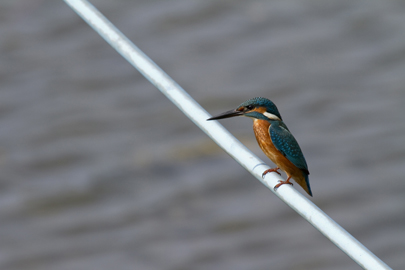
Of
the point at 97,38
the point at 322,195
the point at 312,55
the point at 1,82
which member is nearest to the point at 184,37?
the point at 97,38

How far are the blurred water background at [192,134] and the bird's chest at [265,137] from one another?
238cm

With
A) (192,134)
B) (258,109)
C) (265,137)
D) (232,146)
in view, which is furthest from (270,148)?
(192,134)

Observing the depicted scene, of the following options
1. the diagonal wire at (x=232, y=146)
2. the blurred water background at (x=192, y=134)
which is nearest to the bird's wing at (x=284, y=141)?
the diagonal wire at (x=232, y=146)

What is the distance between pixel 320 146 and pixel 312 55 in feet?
3.40

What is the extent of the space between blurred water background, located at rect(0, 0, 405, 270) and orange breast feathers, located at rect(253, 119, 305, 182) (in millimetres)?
2342

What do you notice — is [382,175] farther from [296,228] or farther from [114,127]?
[114,127]

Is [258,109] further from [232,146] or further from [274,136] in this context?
[232,146]

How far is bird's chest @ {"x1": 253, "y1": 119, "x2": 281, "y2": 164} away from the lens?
1.90m

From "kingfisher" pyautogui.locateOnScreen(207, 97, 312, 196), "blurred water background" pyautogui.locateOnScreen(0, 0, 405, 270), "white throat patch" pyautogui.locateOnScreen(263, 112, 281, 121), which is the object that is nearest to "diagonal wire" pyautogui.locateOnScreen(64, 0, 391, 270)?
"kingfisher" pyautogui.locateOnScreen(207, 97, 312, 196)

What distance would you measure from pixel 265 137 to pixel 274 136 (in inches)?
1.9

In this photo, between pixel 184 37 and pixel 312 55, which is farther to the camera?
pixel 184 37

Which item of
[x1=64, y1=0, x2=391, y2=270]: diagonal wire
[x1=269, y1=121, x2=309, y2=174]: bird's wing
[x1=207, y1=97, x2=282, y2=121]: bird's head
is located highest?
[x1=207, y1=97, x2=282, y2=121]: bird's head

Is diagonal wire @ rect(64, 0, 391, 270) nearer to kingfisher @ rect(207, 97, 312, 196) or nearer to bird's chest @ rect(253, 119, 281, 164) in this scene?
kingfisher @ rect(207, 97, 312, 196)

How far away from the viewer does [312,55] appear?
5559mm
